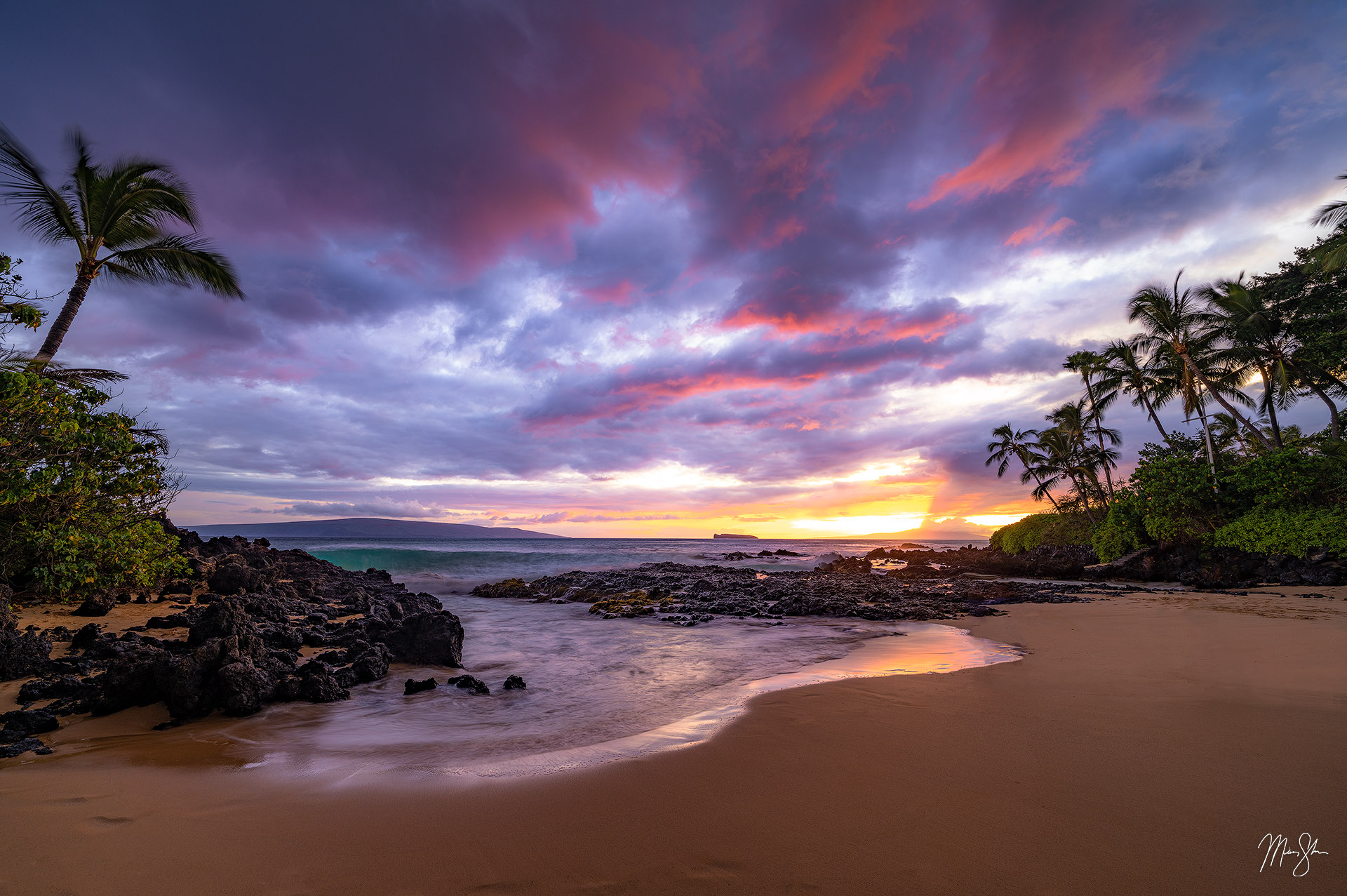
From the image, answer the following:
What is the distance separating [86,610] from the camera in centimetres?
690

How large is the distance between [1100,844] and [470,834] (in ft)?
9.05

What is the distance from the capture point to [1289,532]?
14477mm

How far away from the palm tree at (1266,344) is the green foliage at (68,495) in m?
34.0

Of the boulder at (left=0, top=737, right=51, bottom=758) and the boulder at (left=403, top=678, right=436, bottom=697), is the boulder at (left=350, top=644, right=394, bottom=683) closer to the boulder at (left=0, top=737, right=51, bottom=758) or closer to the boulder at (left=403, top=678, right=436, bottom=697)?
the boulder at (left=403, top=678, right=436, bottom=697)

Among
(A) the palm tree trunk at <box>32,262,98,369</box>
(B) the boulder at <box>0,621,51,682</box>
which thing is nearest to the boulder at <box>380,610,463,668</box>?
(B) the boulder at <box>0,621,51,682</box>

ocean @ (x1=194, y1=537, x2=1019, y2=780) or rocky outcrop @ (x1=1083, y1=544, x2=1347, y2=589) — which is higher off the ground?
rocky outcrop @ (x1=1083, y1=544, x2=1347, y2=589)

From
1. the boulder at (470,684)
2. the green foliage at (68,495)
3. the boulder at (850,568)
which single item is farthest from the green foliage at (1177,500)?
the green foliage at (68,495)

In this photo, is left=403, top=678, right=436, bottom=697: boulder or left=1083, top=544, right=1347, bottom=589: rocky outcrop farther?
left=1083, top=544, right=1347, bottom=589: rocky outcrop

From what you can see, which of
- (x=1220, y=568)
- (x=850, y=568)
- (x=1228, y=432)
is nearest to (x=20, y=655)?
(x=1220, y=568)

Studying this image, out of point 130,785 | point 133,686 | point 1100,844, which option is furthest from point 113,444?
point 1100,844

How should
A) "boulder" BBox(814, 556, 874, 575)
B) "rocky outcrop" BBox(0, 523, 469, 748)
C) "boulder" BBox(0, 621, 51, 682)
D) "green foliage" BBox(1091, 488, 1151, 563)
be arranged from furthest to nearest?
1. "boulder" BBox(814, 556, 874, 575)
2. "green foliage" BBox(1091, 488, 1151, 563)
3. "boulder" BBox(0, 621, 51, 682)
4. "rocky outcrop" BBox(0, 523, 469, 748)

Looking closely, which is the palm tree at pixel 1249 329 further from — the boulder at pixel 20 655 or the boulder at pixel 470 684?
the boulder at pixel 20 655
